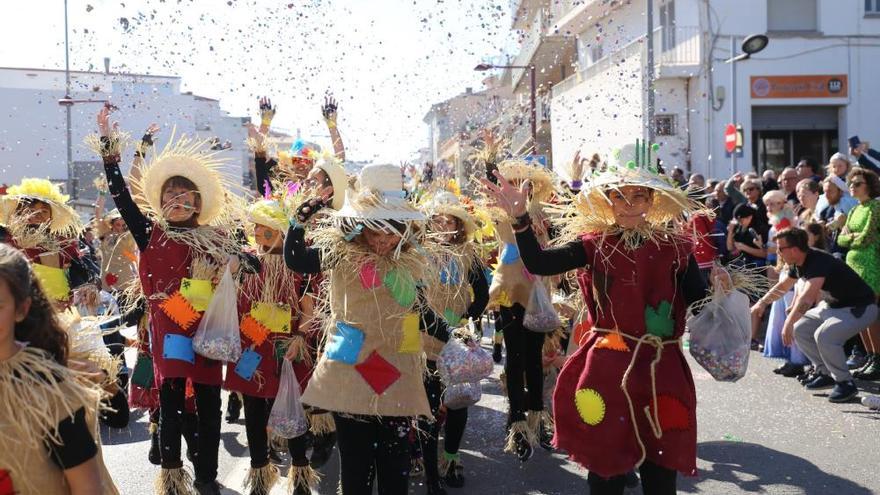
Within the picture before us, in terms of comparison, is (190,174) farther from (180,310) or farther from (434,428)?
(434,428)

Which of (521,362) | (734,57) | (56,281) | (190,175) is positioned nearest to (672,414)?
(521,362)

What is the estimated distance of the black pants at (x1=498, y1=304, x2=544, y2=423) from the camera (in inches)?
247

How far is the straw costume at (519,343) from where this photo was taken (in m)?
6.22

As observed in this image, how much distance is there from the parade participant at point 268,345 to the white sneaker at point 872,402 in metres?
4.71

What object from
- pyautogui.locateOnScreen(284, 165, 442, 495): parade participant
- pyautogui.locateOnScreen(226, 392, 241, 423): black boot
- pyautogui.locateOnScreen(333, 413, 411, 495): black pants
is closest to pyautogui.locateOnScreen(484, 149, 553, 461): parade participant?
pyautogui.locateOnScreen(284, 165, 442, 495): parade participant

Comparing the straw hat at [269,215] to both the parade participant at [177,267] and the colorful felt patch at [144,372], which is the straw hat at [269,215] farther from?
the colorful felt patch at [144,372]

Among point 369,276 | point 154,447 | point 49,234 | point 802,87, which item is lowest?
point 154,447

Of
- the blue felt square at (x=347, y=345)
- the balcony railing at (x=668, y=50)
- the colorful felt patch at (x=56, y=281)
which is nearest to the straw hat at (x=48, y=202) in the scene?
the colorful felt patch at (x=56, y=281)

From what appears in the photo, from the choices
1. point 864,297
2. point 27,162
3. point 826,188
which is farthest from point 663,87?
point 27,162

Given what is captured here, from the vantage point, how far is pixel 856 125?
73.4 feet

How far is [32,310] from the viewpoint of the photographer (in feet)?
8.61

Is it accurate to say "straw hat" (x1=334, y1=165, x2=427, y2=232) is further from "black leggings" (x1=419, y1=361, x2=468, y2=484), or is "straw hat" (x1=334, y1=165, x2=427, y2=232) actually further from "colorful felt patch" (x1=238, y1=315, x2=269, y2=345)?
"colorful felt patch" (x1=238, y1=315, x2=269, y2=345)

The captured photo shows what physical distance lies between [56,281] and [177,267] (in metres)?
2.02

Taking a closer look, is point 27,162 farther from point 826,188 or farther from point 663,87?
point 826,188
